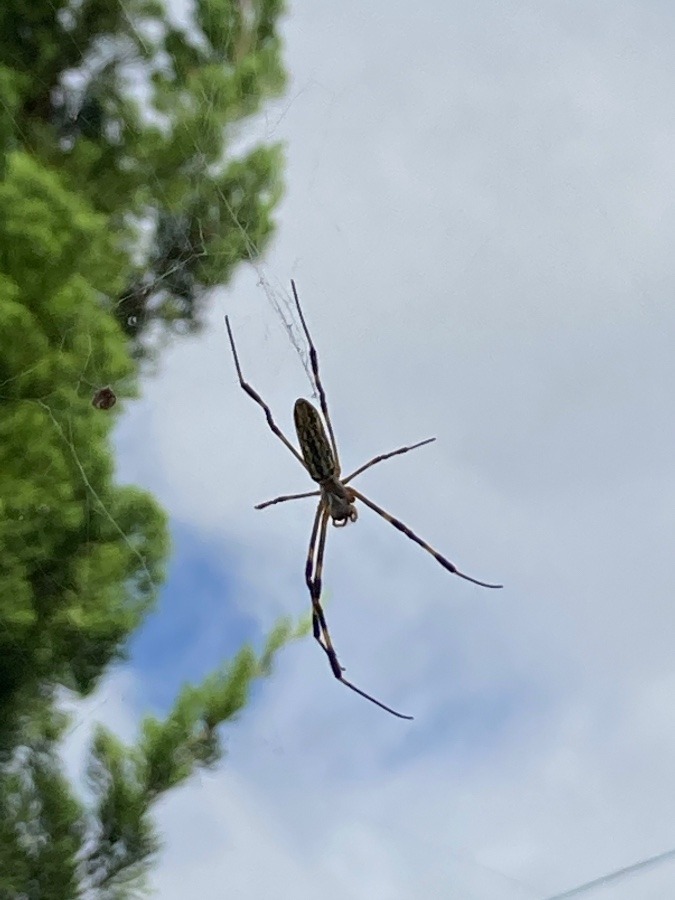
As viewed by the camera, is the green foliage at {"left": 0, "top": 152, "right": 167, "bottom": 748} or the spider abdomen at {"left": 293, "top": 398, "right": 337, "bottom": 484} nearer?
the spider abdomen at {"left": 293, "top": 398, "right": 337, "bottom": 484}

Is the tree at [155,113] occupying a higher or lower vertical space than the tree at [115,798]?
higher

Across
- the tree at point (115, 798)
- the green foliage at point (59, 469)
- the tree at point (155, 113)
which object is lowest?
the tree at point (115, 798)

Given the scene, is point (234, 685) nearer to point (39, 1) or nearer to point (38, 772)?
point (38, 772)

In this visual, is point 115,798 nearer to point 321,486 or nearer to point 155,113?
point 321,486

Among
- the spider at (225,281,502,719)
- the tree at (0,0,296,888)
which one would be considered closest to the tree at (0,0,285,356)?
the tree at (0,0,296,888)

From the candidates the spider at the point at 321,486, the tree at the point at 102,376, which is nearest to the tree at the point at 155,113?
the tree at the point at 102,376

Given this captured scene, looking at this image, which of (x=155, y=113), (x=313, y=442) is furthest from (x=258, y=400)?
(x=155, y=113)

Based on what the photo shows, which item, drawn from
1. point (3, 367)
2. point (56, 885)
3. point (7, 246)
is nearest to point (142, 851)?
point (56, 885)

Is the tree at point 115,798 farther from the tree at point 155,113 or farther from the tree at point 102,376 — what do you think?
the tree at point 155,113

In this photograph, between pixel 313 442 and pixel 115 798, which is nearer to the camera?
pixel 313 442

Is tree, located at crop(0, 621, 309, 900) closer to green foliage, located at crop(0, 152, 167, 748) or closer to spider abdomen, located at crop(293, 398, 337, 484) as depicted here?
green foliage, located at crop(0, 152, 167, 748)
